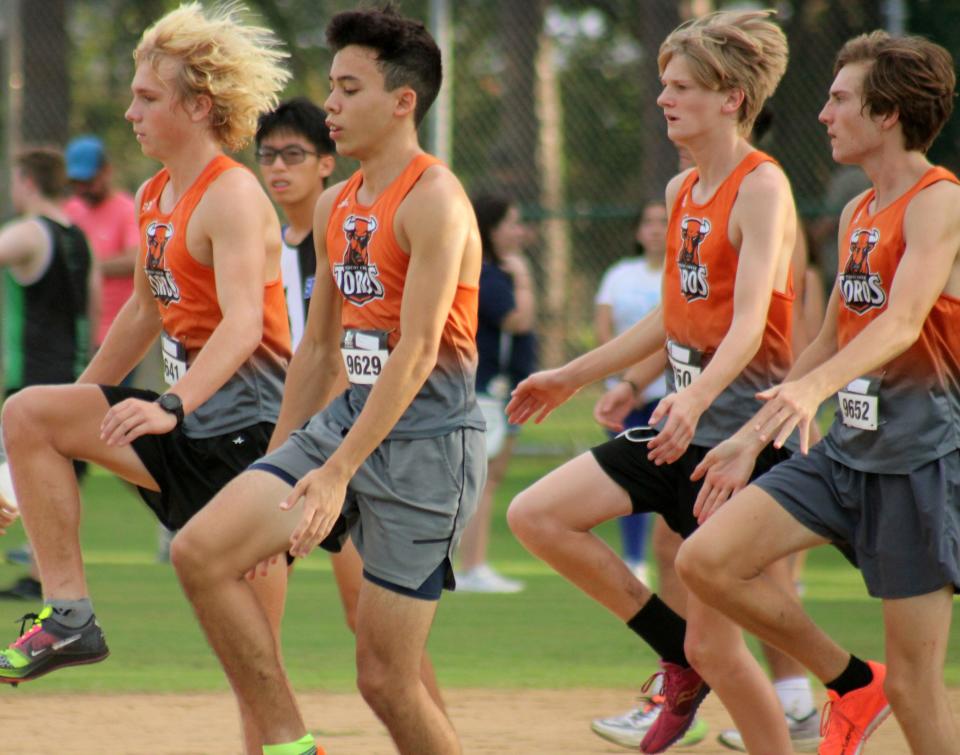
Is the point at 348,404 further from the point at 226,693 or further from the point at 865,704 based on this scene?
the point at 226,693

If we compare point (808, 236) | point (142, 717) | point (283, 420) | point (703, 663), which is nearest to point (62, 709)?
point (142, 717)

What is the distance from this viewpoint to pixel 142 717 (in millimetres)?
5984

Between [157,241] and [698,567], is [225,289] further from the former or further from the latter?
[698,567]

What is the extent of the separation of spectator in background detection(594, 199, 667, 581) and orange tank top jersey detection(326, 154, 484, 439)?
4.05 metres

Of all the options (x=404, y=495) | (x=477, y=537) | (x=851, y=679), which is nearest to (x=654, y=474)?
(x=851, y=679)

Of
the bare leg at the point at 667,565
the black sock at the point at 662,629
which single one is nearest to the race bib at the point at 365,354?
the black sock at the point at 662,629

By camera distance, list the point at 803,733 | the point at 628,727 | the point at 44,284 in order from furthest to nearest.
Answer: the point at 44,284, the point at 803,733, the point at 628,727

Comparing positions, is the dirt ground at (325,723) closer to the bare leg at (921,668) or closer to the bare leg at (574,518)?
the bare leg at (574,518)

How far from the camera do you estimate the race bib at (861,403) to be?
4355 mm

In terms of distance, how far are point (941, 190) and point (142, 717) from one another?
11.4 feet

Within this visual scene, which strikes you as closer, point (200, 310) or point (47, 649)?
point (47, 649)

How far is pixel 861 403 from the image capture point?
4.38 metres

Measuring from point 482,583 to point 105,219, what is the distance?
351 centimetres

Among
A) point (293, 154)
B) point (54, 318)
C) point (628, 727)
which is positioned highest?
→ point (293, 154)
